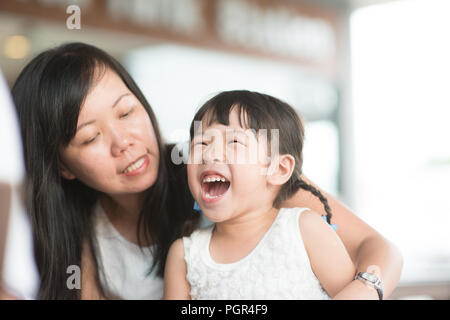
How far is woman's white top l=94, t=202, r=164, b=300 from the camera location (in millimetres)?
734

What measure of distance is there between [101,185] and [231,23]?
0.37 meters

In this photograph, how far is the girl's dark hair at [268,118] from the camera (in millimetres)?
565

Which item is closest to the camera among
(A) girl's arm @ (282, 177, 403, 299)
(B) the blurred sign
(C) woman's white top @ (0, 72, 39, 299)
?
(A) girl's arm @ (282, 177, 403, 299)

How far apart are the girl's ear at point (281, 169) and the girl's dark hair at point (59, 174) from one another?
16cm

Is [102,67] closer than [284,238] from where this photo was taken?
No

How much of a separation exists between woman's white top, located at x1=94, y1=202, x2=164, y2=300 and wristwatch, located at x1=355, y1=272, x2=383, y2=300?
31 centimetres

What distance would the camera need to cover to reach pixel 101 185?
2.24 feet

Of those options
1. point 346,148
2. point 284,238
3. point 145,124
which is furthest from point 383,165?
point 145,124

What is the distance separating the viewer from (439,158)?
643mm

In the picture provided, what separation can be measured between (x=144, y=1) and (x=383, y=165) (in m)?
0.50

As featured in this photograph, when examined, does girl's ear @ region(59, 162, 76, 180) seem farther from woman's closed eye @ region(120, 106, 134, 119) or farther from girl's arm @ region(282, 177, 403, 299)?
girl's arm @ region(282, 177, 403, 299)

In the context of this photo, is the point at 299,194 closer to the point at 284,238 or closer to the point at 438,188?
the point at 284,238

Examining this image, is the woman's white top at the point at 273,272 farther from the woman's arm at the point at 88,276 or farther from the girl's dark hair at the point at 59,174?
the woman's arm at the point at 88,276

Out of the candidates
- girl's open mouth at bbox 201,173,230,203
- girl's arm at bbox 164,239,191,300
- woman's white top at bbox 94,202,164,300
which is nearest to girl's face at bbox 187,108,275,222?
girl's open mouth at bbox 201,173,230,203
